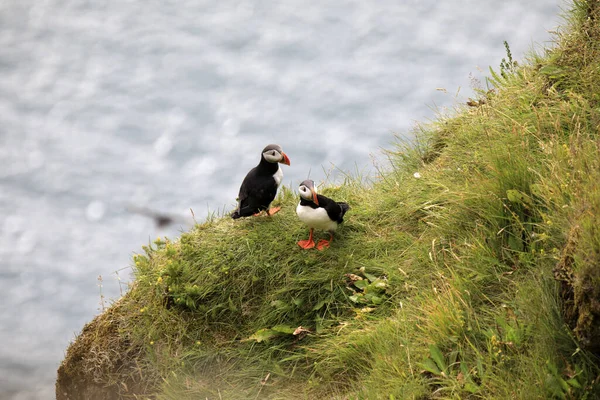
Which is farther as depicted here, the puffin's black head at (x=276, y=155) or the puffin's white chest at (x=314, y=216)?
the puffin's black head at (x=276, y=155)

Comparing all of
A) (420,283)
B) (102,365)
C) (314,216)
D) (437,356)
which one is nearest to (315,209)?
(314,216)

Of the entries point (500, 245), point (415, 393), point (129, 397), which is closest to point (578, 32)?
point (500, 245)

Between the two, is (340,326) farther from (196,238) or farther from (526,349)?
(196,238)

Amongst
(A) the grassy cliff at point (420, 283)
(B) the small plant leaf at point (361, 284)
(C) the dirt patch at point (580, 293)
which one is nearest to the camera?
(C) the dirt patch at point (580, 293)

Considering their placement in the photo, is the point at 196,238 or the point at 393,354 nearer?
the point at 393,354

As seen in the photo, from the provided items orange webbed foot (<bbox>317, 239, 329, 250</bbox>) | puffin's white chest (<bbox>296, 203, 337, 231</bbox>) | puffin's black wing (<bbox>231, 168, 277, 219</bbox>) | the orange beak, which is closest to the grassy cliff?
orange webbed foot (<bbox>317, 239, 329, 250</bbox>)

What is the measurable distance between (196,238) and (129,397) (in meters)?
2.10

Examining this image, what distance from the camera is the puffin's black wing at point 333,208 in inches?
279

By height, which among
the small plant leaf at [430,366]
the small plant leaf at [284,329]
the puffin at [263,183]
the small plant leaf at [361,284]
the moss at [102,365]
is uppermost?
the puffin at [263,183]

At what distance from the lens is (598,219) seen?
4074mm

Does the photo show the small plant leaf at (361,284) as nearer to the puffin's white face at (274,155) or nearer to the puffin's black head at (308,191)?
the puffin's black head at (308,191)

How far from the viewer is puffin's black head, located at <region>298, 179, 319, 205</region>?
22.7 feet

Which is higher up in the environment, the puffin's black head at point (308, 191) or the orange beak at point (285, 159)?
the orange beak at point (285, 159)

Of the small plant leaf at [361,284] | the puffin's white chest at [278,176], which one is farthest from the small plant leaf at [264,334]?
the puffin's white chest at [278,176]
